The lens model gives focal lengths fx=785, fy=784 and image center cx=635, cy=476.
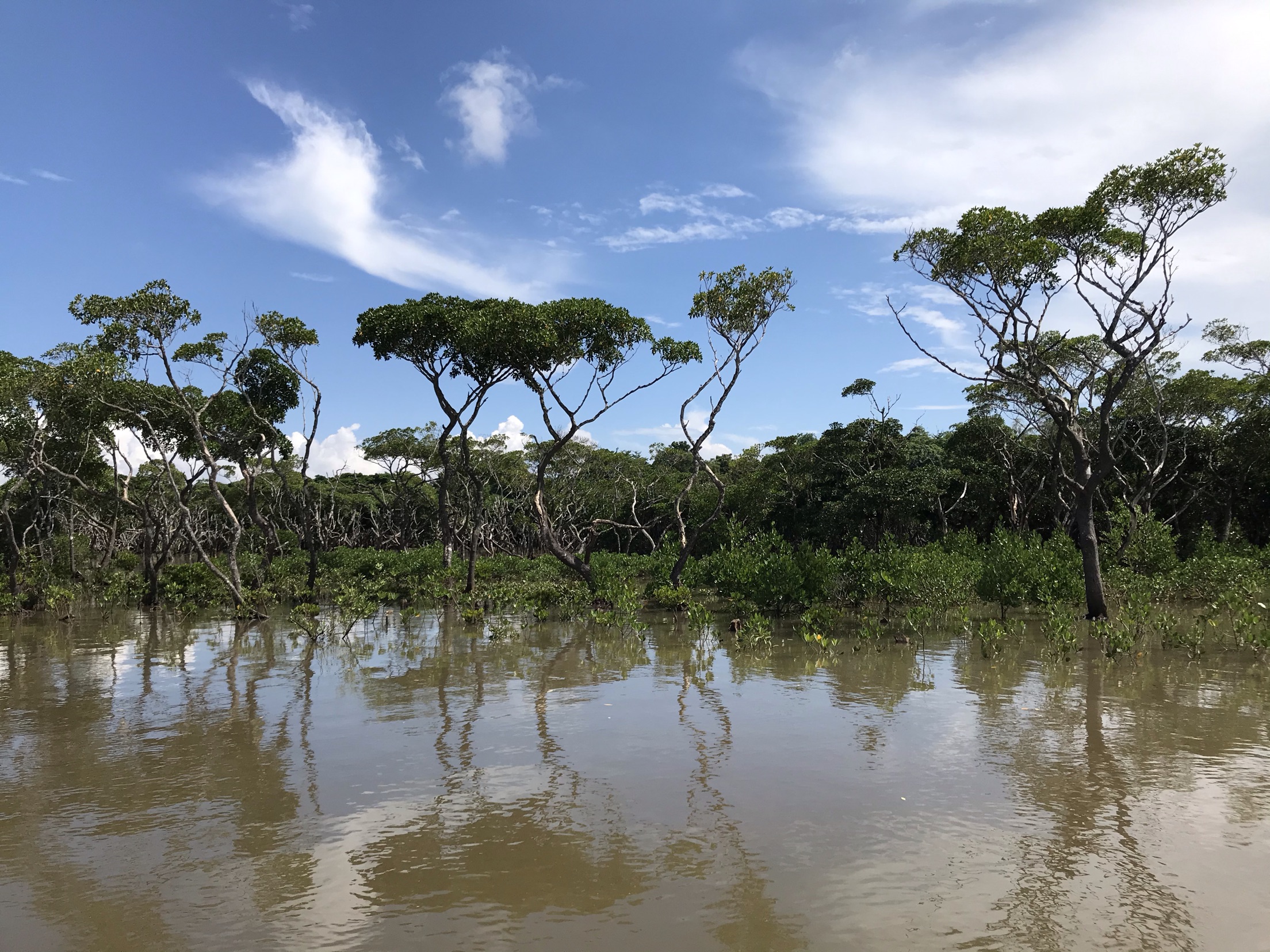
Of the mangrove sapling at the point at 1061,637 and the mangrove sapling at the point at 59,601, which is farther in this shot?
the mangrove sapling at the point at 59,601

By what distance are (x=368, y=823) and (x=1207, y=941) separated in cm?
493

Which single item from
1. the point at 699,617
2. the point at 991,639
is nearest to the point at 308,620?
the point at 699,617

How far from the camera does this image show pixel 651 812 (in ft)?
18.5

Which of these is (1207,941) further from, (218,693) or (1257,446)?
(1257,446)

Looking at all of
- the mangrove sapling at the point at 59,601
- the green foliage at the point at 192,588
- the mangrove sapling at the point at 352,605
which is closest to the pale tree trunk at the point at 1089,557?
the mangrove sapling at the point at 352,605

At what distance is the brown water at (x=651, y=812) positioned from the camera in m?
4.04

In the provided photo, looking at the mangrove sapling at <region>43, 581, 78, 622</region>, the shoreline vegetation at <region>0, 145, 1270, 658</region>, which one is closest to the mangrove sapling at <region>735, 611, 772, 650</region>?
the shoreline vegetation at <region>0, 145, 1270, 658</region>

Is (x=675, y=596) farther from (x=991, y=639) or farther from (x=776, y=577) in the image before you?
(x=991, y=639)

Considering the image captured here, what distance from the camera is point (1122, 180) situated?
14.6 metres

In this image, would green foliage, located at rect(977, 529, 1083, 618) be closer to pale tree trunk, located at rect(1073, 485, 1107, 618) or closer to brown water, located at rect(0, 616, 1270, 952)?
pale tree trunk, located at rect(1073, 485, 1107, 618)

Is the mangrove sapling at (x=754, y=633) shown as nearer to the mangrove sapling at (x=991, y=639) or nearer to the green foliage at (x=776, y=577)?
the green foliage at (x=776, y=577)

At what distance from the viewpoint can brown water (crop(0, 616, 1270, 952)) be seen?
4.04 m

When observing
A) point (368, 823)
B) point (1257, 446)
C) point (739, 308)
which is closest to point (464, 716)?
point (368, 823)

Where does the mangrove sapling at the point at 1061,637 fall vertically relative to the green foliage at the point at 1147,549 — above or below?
below
